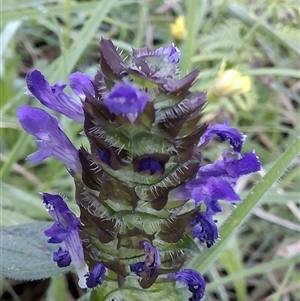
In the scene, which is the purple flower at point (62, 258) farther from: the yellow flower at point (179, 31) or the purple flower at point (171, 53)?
the yellow flower at point (179, 31)

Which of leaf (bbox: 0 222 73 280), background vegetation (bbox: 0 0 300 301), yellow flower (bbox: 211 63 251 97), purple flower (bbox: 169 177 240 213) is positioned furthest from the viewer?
yellow flower (bbox: 211 63 251 97)

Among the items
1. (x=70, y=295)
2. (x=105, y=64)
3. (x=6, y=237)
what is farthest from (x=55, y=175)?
(x=105, y=64)

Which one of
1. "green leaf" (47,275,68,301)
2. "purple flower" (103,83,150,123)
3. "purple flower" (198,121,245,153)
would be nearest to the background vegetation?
"green leaf" (47,275,68,301)

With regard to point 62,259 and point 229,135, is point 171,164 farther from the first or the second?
point 62,259

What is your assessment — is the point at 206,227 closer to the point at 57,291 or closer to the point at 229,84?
the point at 57,291

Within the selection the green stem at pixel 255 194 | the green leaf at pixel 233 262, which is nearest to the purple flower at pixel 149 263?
the green stem at pixel 255 194

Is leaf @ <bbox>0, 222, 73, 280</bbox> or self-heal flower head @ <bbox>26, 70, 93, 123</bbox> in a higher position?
self-heal flower head @ <bbox>26, 70, 93, 123</bbox>

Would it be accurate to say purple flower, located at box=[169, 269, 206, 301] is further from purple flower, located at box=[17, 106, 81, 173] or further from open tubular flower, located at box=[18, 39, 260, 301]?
purple flower, located at box=[17, 106, 81, 173]
